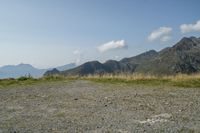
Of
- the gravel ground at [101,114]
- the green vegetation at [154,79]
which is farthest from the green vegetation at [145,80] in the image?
the gravel ground at [101,114]

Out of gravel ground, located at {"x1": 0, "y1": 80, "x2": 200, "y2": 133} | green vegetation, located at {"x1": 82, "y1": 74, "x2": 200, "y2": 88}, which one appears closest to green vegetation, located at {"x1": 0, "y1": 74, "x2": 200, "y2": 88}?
green vegetation, located at {"x1": 82, "y1": 74, "x2": 200, "y2": 88}

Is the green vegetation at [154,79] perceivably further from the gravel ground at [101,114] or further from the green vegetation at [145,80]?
the gravel ground at [101,114]

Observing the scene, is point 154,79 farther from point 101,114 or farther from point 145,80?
point 101,114

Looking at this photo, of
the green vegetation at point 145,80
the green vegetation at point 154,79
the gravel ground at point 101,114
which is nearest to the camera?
the gravel ground at point 101,114

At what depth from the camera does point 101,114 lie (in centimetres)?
1138

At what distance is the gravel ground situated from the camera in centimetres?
926

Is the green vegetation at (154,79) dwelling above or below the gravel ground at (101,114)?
above

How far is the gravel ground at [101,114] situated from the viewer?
9258 mm

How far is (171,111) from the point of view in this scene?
11.7m

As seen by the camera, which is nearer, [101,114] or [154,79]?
[101,114]

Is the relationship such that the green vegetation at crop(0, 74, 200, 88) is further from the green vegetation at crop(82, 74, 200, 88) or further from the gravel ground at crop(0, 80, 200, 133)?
the gravel ground at crop(0, 80, 200, 133)

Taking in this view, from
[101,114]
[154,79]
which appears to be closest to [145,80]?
[154,79]

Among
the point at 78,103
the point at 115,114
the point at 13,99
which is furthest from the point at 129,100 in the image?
the point at 13,99

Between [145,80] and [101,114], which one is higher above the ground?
[145,80]
